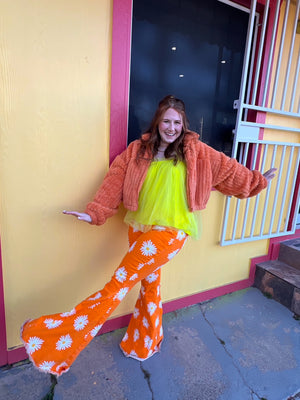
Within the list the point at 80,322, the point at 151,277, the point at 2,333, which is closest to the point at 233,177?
the point at 151,277

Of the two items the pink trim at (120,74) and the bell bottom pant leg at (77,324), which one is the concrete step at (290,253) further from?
the pink trim at (120,74)

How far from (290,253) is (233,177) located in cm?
157

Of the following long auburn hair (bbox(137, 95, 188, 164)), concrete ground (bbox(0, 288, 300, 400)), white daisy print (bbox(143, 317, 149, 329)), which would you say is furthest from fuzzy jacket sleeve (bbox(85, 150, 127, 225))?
concrete ground (bbox(0, 288, 300, 400))

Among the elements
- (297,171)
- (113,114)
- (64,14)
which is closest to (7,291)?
(113,114)

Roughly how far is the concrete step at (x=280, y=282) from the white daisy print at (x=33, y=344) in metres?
2.14

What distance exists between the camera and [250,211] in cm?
251

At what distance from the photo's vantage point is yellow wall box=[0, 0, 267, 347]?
54.5 inches

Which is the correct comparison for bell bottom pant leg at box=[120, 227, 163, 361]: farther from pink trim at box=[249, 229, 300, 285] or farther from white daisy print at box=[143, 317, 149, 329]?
pink trim at box=[249, 229, 300, 285]

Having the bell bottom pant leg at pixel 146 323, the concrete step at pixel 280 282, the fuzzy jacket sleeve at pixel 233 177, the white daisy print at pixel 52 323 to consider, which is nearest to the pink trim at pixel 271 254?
the concrete step at pixel 280 282

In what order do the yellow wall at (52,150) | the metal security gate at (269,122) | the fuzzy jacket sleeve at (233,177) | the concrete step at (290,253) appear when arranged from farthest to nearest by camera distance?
1. the concrete step at (290,253)
2. the metal security gate at (269,122)
3. the fuzzy jacket sleeve at (233,177)
4. the yellow wall at (52,150)

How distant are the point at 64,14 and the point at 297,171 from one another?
247cm

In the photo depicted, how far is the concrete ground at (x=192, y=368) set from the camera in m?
1.55

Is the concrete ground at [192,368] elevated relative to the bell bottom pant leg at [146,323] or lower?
lower

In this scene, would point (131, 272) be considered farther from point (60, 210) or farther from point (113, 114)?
point (113, 114)
